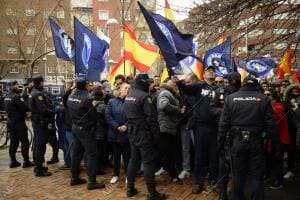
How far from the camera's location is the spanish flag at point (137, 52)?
12.1 m

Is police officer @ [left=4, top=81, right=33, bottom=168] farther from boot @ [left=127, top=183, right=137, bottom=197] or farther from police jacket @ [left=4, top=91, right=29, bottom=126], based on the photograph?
boot @ [left=127, top=183, right=137, bottom=197]

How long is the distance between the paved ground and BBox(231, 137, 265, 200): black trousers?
124 centimetres

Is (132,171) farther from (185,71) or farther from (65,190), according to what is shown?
(185,71)

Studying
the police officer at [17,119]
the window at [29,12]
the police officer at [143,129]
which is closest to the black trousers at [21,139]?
the police officer at [17,119]

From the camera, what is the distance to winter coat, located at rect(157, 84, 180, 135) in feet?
27.8

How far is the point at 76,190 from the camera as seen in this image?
28.3 ft

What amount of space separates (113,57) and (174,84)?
44.4 metres

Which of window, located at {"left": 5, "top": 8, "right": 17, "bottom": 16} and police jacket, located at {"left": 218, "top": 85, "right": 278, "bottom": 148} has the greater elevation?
window, located at {"left": 5, "top": 8, "right": 17, "bottom": 16}

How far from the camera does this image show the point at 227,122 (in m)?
6.71

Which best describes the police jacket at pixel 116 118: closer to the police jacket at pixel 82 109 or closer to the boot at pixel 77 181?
the police jacket at pixel 82 109

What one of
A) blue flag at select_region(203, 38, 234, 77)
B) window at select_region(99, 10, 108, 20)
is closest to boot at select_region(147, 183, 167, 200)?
blue flag at select_region(203, 38, 234, 77)

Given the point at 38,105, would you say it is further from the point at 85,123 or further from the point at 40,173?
the point at 85,123

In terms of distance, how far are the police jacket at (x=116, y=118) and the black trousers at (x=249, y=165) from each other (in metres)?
2.75

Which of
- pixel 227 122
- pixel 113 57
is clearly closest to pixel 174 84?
pixel 227 122
